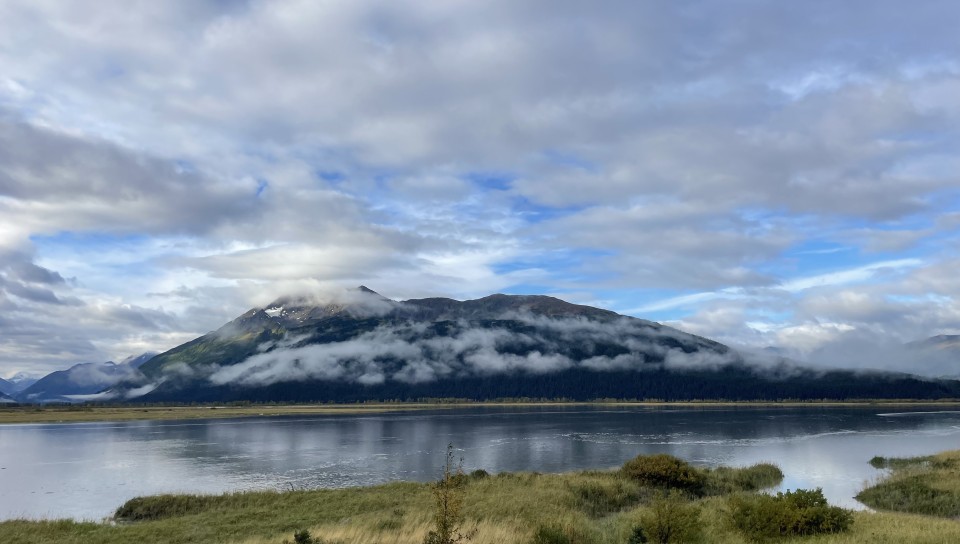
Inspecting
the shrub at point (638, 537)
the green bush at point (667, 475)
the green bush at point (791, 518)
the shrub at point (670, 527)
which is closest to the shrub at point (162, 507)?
the green bush at point (667, 475)

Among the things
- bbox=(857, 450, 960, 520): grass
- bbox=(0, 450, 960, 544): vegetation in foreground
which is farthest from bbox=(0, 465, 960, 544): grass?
bbox=(857, 450, 960, 520): grass

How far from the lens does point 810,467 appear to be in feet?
213

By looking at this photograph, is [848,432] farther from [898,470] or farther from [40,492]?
[40,492]

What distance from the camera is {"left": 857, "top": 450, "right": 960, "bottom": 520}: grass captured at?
1454 inches

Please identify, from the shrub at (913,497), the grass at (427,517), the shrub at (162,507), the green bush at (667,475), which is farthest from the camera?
the green bush at (667,475)

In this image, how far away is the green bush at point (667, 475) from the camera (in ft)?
151

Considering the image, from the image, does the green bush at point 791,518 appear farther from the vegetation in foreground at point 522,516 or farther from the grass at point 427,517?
the grass at point 427,517

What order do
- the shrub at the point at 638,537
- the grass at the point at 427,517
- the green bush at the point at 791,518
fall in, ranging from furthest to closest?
the green bush at the point at 791,518 < the grass at the point at 427,517 < the shrub at the point at 638,537

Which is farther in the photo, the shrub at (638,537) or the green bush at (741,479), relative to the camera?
the green bush at (741,479)

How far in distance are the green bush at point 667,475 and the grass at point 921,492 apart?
10833mm

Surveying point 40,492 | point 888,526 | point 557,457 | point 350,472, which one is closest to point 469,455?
→ point 557,457

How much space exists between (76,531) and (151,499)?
14199mm

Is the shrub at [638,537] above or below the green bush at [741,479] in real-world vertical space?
above

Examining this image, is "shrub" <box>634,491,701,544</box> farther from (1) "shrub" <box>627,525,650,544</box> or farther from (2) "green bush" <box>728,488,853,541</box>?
(2) "green bush" <box>728,488,853,541</box>
